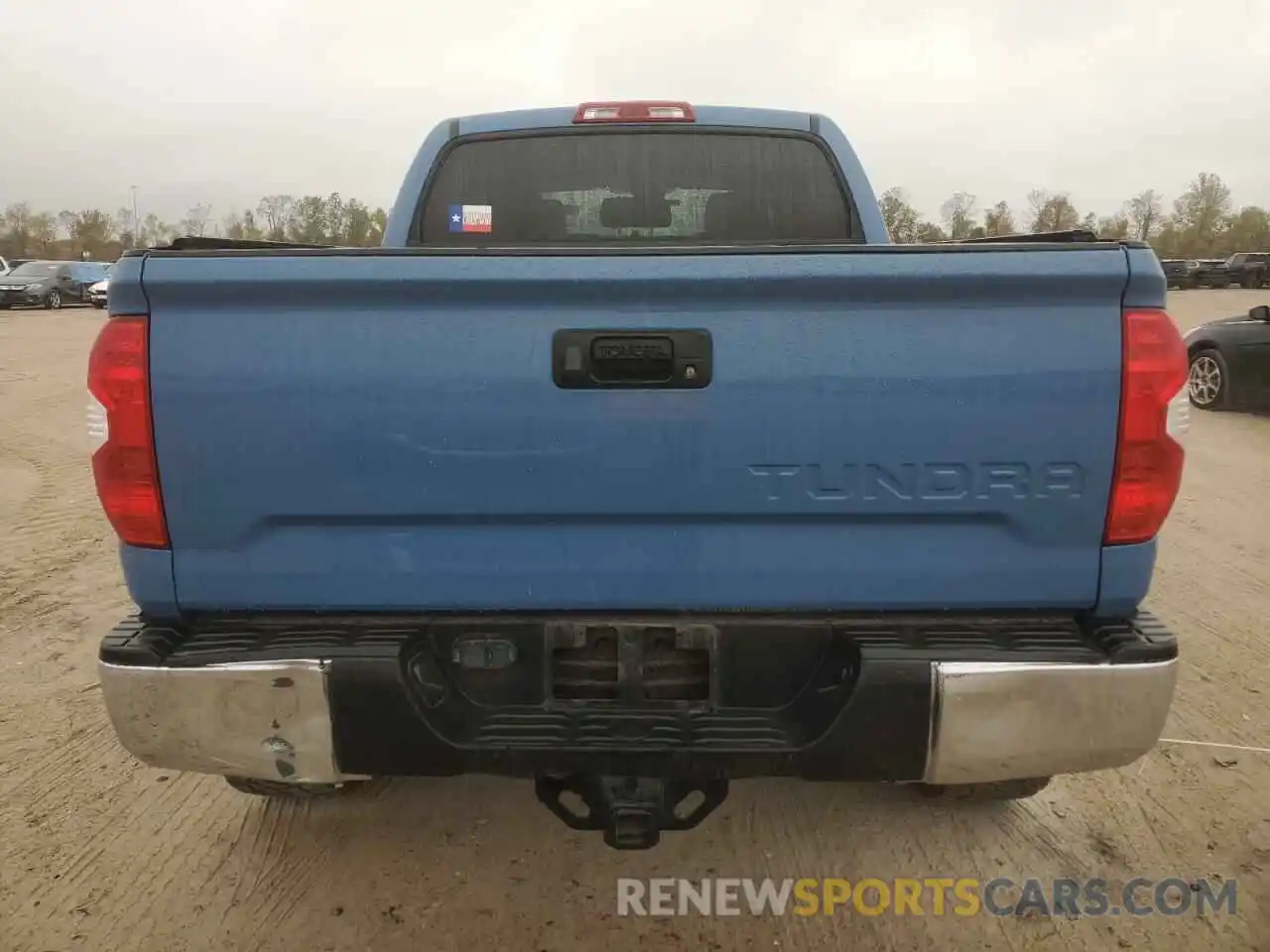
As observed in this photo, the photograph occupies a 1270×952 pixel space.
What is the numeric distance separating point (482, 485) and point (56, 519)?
6.08 m

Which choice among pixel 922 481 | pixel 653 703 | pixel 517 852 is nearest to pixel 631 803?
pixel 653 703

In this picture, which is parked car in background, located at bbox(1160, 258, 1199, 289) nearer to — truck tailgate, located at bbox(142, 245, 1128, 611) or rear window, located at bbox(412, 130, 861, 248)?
rear window, located at bbox(412, 130, 861, 248)

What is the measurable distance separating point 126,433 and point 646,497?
115 centimetres

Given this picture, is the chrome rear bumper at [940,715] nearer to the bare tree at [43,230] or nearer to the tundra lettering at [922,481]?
the tundra lettering at [922,481]

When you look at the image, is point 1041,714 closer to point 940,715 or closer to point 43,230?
point 940,715

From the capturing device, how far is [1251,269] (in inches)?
1848

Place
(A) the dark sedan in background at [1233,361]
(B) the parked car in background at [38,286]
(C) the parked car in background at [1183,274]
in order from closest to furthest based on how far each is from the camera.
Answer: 1. (A) the dark sedan in background at [1233,361]
2. (B) the parked car in background at [38,286]
3. (C) the parked car in background at [1183,274]

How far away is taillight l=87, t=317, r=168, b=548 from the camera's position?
199 cm

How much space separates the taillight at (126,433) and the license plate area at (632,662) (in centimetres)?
94

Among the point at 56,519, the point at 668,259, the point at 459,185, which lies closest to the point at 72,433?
Answer: the point at 56,519

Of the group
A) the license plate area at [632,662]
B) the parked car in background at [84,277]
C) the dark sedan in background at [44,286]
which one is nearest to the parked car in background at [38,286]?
the dark sedan in background at [44,286]

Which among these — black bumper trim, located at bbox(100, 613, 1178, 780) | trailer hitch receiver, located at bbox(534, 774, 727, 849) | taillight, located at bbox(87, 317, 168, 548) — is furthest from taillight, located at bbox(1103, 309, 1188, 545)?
taillight, located at bbox(87, 317, 168, 548)

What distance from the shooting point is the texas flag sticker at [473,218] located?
12.4 ft

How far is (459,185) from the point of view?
12.6 feet
